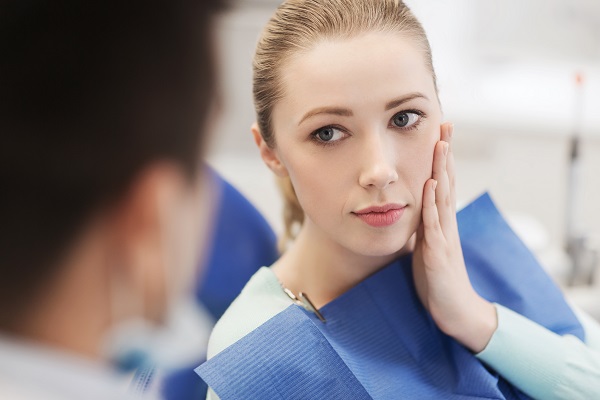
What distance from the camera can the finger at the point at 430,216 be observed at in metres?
0.81

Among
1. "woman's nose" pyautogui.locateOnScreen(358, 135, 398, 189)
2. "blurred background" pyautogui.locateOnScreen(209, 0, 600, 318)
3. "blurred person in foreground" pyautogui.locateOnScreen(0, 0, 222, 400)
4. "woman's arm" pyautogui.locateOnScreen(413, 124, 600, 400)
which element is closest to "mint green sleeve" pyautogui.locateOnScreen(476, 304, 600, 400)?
"woman's arm" pyautogui.locateOnScreen(413, 124, 600, 400)

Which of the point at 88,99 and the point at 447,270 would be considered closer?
the point at 88,99

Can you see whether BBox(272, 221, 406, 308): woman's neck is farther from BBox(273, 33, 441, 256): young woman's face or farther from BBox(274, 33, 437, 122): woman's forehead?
BBox(274, 33, 437, 122): woman's forehead

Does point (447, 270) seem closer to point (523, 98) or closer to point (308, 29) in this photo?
point (308, 29)

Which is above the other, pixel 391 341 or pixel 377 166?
pixel 377 166

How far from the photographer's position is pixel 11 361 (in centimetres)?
32

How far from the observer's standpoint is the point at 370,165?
738 mm

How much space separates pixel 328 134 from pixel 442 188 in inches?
5.8

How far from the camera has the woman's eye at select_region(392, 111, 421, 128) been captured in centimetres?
77

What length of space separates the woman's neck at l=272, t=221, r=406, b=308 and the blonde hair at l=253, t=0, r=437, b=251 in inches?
5.6

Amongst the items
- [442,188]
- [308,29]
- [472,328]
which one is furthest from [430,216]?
[308,29]

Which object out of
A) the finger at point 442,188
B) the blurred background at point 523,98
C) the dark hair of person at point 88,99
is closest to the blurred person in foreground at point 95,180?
the dark hair of person at point 88,99

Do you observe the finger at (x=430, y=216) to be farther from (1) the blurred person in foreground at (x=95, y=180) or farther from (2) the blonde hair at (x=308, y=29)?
(1) the blurred person in foreground at (x=95, y=180)

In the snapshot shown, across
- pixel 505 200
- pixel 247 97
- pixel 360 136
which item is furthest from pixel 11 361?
pixel 505 200
